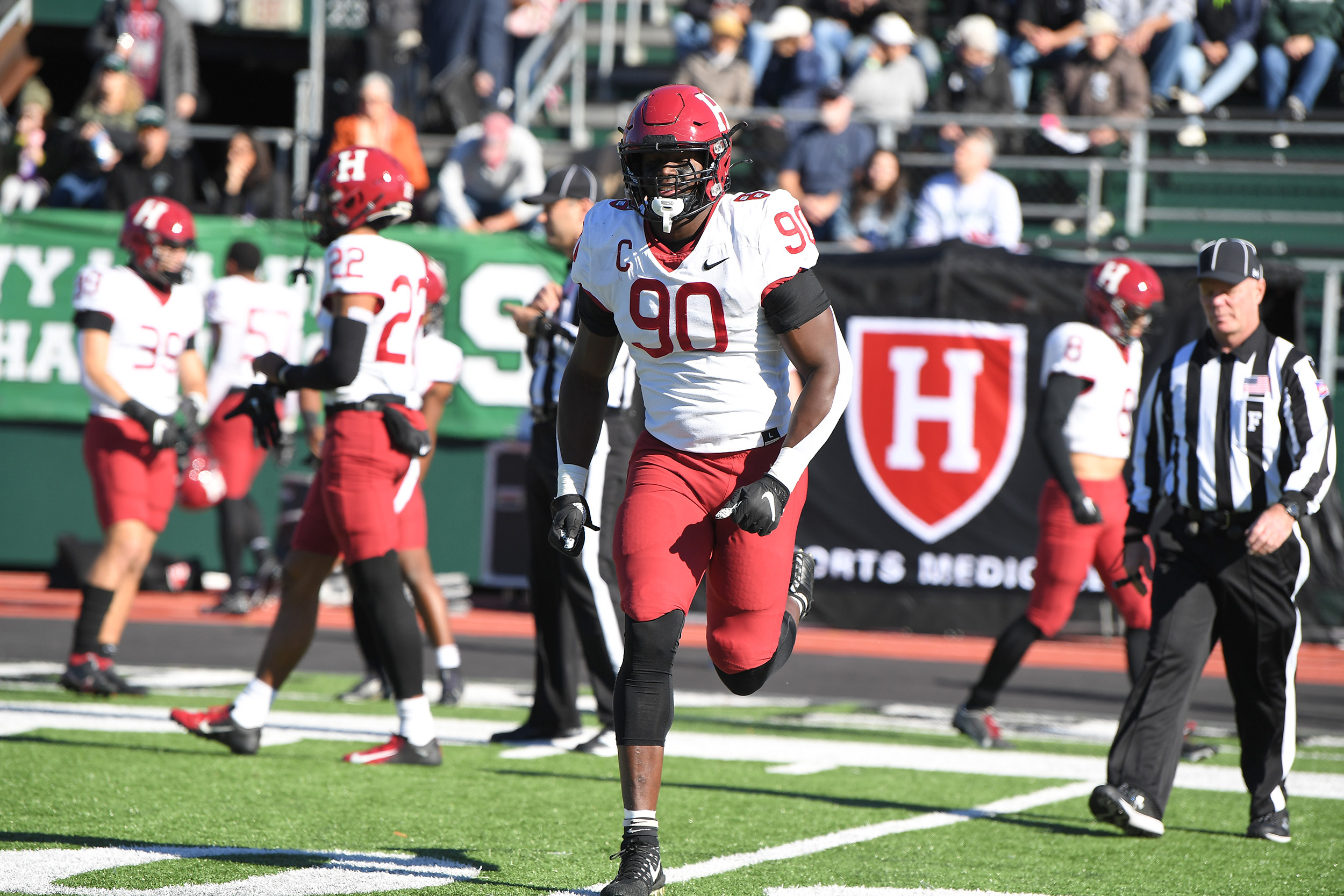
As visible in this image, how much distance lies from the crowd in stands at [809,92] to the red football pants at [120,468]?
5593 mm

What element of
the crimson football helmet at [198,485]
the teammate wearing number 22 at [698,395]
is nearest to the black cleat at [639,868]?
the teammate wearing number 22 at [698,395]

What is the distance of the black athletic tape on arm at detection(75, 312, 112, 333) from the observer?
7.37 meters

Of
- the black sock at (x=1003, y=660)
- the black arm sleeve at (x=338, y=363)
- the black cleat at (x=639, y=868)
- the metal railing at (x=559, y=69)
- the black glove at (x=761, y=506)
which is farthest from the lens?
the metal railing at (x=559, y=69)

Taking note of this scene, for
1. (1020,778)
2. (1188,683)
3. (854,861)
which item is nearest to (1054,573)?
(1020,778)

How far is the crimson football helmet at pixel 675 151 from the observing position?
13.0 feet

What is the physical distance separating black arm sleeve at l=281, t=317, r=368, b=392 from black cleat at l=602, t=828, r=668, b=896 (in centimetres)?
229

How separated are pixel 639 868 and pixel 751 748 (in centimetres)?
301

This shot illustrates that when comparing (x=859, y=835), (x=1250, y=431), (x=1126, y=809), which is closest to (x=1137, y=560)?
(x=1250, y=431)

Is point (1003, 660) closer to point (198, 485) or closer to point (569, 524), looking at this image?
point (569, 524)

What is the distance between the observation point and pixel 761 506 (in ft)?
12.7

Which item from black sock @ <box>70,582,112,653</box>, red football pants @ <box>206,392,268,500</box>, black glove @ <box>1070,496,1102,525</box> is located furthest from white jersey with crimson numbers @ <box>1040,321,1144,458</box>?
red football pants @ <box>206,392,268,500</box>

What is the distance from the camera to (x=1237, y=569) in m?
5.20

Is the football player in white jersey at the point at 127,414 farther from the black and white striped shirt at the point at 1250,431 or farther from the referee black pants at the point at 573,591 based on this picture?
the black and white striped shirt at the point at 1250,431

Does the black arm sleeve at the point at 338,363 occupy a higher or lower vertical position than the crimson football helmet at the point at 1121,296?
lower
